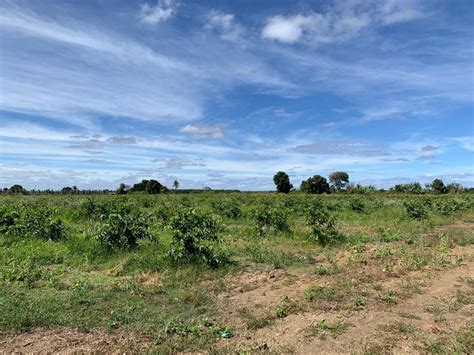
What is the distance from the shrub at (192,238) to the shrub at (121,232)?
5.11ft

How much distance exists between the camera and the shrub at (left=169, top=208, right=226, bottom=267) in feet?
27.3

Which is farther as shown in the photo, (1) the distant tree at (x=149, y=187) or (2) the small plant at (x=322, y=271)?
(1) the distant tree at (x=149, y=187)

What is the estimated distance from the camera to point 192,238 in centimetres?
861

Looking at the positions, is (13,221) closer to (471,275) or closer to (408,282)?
(408,282)

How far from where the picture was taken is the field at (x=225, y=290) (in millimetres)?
4637

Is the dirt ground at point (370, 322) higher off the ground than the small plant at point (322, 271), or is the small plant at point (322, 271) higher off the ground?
the small plant at point (322, 271)

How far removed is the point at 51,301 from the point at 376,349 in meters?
4.71

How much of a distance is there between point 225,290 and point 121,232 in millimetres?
4119

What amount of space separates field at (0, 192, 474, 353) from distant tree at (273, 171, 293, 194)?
5609cm

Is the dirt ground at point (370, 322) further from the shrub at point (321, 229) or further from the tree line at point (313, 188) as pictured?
the tree line at point (313, 188)

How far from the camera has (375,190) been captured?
190 ft

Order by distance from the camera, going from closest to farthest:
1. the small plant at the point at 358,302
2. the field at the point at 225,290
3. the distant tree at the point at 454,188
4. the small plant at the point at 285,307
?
the field at the point at 225,290 → the small plant at the point at 285,307 → the small plant at the point at 358,302 → the distant tree at the point at 454,188

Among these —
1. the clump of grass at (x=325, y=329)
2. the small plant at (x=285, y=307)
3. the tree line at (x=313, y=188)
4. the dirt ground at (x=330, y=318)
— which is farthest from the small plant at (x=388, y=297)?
the tree line at (x=313, y=188)

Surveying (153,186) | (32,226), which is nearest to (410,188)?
(153,186)
